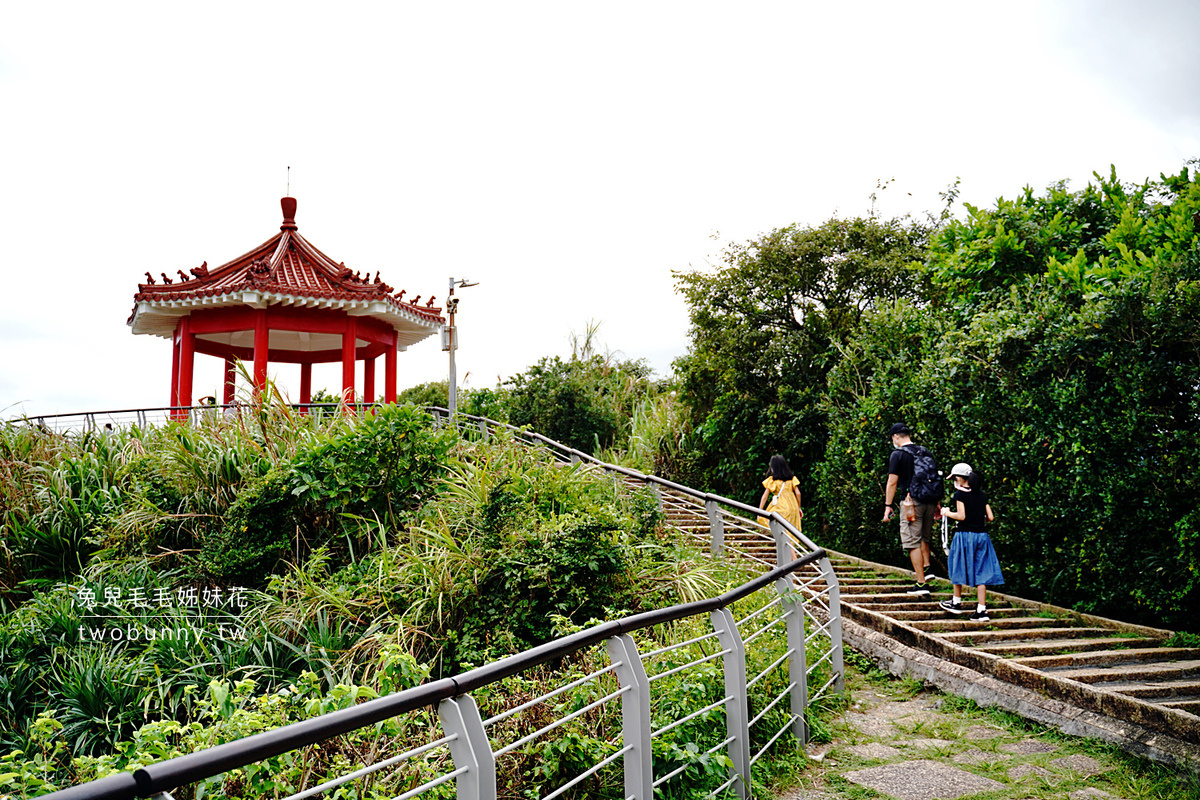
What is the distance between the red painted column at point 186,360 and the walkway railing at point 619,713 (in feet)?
40.2

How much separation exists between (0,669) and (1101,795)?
28.2ft

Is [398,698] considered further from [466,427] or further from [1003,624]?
[466,427]

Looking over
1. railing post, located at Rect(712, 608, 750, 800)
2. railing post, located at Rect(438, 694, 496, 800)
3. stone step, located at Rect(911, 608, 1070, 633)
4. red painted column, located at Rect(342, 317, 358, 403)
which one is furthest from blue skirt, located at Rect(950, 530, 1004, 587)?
red painted column, located at Rect(342, 317, 358, 403)

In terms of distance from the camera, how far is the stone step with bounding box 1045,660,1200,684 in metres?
6.12

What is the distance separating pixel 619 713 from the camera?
171 inches

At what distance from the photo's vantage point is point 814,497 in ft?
43.2

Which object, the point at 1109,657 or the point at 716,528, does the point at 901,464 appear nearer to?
the point at 716,528

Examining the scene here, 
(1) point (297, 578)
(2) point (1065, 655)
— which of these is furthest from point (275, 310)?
(2) point (1065, 655)

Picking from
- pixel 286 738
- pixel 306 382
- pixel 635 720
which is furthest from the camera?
pixel 306 382

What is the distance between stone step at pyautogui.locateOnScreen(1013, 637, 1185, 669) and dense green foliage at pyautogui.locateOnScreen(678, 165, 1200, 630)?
71 cm

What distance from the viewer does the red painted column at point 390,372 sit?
16719mm

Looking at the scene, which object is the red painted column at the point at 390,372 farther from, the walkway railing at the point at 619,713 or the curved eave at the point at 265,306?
the walkway railing at the point at 619,713

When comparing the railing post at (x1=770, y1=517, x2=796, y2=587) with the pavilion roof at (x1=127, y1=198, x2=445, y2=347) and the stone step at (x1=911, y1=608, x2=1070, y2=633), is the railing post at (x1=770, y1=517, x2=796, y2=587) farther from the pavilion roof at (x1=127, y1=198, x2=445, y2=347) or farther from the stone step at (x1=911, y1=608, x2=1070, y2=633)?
the pavilion roof at (x1=127, y1=198, x2=445, y2=347)

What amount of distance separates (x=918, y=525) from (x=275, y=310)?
11.5 m
